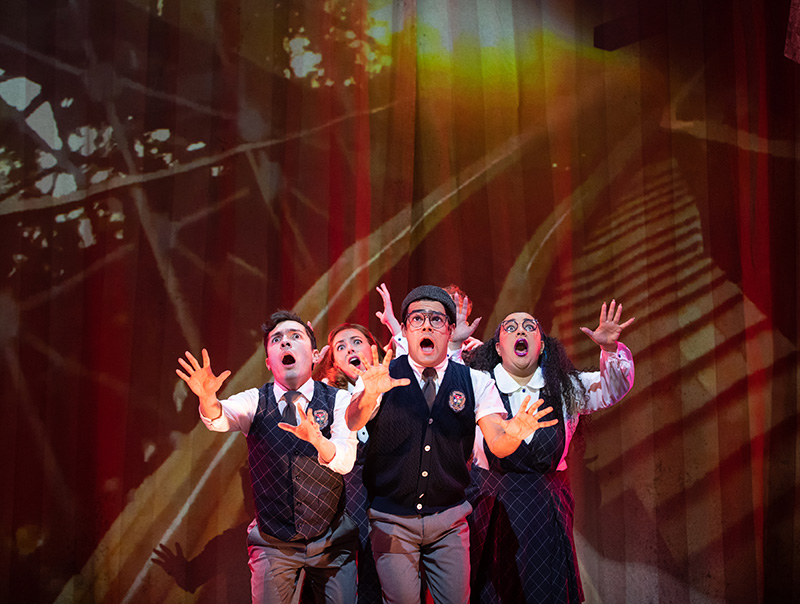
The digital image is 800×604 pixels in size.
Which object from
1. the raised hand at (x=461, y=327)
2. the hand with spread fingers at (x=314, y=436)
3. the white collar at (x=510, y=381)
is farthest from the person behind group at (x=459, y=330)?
the hand with spread fingers at (x=314, y=436)

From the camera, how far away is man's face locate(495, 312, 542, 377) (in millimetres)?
2574

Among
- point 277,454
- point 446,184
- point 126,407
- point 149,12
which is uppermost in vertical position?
point 149,12

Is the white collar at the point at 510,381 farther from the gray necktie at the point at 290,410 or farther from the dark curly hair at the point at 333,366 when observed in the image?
the gray necktie at the point at 290,410

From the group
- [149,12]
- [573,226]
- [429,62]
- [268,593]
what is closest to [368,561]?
[268,593]

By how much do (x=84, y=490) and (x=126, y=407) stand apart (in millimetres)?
411

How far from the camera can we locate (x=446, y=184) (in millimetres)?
3723

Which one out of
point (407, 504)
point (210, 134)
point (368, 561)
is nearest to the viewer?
point (407, 504)

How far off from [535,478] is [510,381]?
0.35 meters

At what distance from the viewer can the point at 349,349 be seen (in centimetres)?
280

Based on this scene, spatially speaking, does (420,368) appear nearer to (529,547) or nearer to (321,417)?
(321,417)

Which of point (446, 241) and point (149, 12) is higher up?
point (149, 12)

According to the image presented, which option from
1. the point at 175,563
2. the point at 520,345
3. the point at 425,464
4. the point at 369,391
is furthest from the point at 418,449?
the point at 175,563

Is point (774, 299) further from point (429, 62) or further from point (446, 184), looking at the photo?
point (429, 62)

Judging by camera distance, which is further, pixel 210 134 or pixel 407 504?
pixel 210 134
